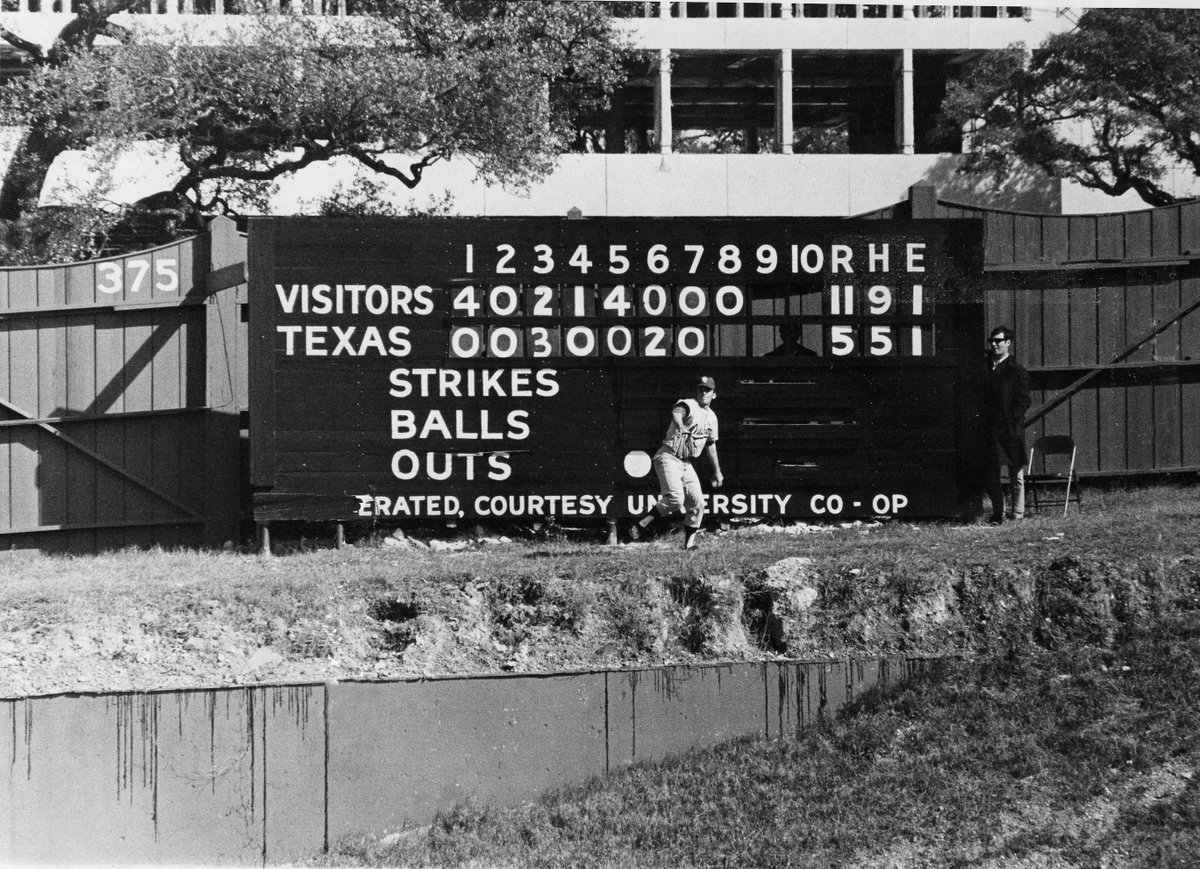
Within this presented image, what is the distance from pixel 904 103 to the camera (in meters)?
22.6

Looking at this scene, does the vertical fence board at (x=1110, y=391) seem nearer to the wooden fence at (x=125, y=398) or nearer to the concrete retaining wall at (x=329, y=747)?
the concrete retaining wall at (x=329, y=747)

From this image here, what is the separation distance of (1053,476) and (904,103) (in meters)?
10.7

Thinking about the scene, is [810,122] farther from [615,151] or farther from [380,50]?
[380,50]

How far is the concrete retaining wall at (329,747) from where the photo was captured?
9070 millimetres

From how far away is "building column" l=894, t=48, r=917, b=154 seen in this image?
73.9ft

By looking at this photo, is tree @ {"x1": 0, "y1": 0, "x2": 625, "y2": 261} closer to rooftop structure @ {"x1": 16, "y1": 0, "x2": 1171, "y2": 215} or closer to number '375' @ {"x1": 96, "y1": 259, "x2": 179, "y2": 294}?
rooftop structure @ {"x1": 16, "y1": 0, "x2": 1171, "y2": 215}

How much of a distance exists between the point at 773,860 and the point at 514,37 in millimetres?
11997

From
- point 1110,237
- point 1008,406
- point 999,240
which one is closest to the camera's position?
point 1008,406

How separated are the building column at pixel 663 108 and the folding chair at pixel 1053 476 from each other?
10.7m

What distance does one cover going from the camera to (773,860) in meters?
8.26

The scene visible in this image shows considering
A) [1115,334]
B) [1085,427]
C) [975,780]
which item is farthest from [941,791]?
[1115,334]

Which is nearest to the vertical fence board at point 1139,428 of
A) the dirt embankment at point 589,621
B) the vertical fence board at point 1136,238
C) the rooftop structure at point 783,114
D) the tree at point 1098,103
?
the vertical fence board at point 1136,238

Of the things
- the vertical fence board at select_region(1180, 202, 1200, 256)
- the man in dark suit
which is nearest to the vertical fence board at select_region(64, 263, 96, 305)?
the man in dark suit

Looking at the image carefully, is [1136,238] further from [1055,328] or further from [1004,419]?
[1004,419]
